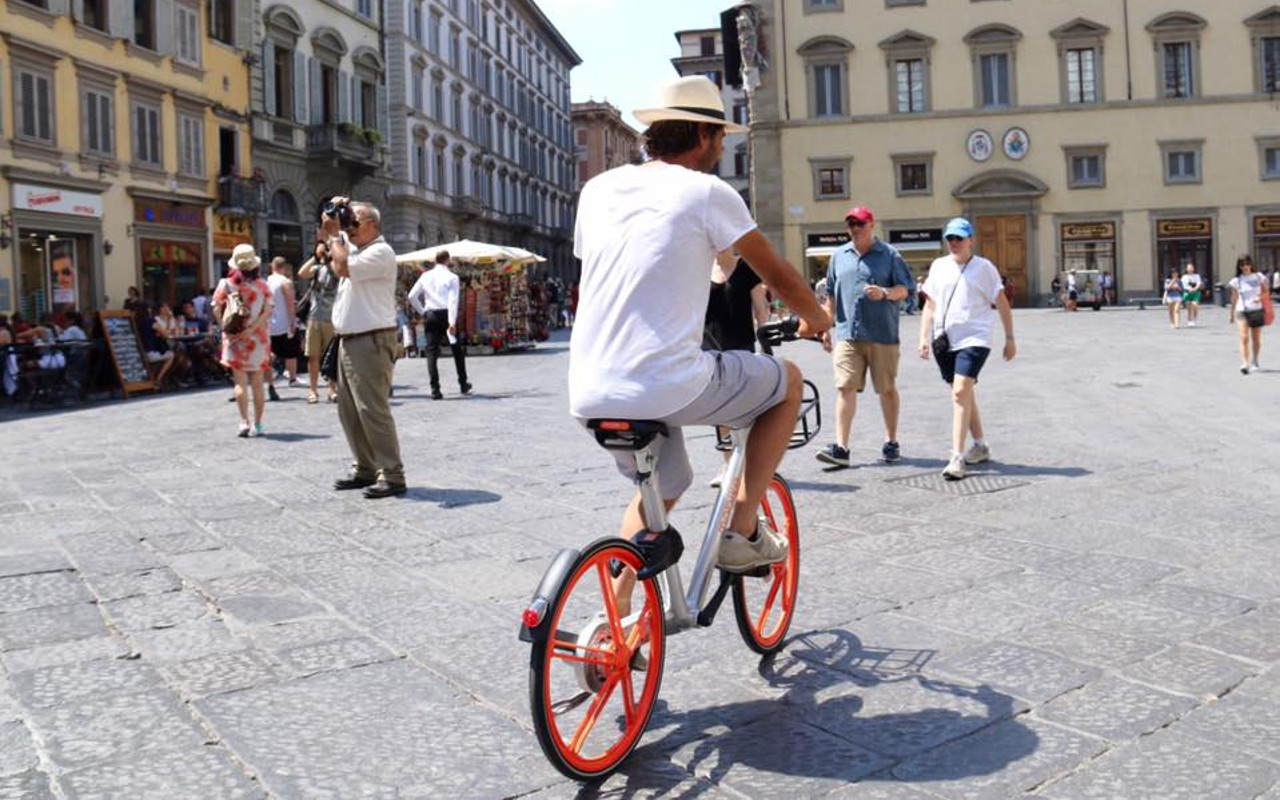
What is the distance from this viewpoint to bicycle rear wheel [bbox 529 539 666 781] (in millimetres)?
2697

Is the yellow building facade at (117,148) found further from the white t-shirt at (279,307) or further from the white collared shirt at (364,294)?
the white collared shirt at (364,294)

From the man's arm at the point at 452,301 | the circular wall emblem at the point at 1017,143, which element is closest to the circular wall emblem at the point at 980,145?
the circular wall emblem at the point at 1017,143

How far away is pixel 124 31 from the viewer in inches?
1022

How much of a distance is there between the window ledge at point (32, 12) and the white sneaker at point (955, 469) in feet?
70.4

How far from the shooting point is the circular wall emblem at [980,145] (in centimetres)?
4153

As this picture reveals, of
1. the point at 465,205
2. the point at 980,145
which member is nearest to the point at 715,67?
the point at 465,205

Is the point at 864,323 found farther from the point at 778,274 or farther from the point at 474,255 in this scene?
the point at 474,255

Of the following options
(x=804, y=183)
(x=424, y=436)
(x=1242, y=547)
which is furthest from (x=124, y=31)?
(x=1242, y=547)

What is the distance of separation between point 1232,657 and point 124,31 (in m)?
27.1

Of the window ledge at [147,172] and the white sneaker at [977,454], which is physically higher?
the window ledge at [147,172]

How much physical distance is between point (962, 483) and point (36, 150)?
21.4 meters

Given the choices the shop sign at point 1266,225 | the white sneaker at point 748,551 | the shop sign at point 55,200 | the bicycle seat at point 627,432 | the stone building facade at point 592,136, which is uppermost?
the stone building facade at point 592,136

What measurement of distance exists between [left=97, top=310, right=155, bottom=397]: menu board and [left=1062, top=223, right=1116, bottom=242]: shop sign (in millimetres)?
33138

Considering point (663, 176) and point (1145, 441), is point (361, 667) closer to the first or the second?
point (663, 176)
